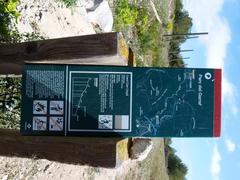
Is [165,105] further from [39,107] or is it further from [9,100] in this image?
[9,100]

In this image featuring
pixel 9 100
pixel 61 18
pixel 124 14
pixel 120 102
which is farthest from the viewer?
pixel 124 14

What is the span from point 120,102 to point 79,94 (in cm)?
33

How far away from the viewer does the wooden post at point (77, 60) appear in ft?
12.4

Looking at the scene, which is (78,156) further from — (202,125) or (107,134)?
(202,125)

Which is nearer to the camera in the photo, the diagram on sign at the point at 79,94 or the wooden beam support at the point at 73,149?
the wooden beam support at the point at 73,149

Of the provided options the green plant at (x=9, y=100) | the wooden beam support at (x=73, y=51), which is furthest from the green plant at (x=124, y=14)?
the wooden beam support at (x=73, y=51)

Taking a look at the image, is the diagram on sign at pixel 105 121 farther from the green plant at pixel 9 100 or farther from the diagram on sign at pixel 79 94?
the green plant at pixel 9 100

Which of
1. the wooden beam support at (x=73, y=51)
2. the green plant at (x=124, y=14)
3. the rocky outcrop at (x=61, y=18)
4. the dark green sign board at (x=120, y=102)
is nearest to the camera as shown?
the wooden beam support at (x=73, y=51)

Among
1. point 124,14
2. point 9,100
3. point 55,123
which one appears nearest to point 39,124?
point 55,123

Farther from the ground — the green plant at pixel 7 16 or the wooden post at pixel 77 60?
the green plant at pixel 7 16

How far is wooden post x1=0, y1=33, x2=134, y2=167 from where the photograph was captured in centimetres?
377

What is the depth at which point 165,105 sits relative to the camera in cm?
392

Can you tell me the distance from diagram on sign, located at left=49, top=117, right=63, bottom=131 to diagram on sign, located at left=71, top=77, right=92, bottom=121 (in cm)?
13

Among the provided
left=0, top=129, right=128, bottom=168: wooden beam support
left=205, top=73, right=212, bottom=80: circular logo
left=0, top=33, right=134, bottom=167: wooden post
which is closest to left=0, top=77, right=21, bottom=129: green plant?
left=0, top=129, right=128, bottom=168: wooden beam support
